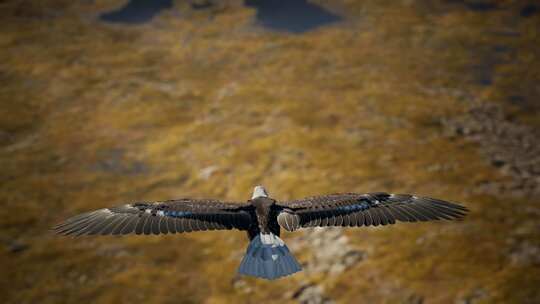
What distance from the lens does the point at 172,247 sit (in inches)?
548

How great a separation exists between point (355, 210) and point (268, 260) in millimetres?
1610

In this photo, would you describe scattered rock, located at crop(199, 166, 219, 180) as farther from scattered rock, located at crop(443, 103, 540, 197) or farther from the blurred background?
scattered rock, located at crop(443, 103, 540, 197)

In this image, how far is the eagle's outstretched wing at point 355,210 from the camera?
789 centimetres

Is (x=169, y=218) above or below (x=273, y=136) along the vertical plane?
above

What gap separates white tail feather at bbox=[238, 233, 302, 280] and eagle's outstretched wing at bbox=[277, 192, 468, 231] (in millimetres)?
340

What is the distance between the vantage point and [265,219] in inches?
305

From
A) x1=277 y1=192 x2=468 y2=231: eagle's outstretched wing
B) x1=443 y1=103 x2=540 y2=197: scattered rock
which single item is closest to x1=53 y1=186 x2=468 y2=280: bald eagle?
x1=277 y1=192 x2=468 y2=231: eagle's outstretched wing

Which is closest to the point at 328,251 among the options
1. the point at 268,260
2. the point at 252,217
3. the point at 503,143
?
the point at 252,217

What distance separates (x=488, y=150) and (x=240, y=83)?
919 centimetres

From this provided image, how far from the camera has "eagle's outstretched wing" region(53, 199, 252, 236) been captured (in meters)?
7.64

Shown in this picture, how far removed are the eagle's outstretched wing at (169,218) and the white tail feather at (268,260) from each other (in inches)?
18.3

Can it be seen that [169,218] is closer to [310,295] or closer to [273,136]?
[310,295]

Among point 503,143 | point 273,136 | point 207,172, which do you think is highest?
point 503,143

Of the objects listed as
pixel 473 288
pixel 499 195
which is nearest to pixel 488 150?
pixel 499 195
